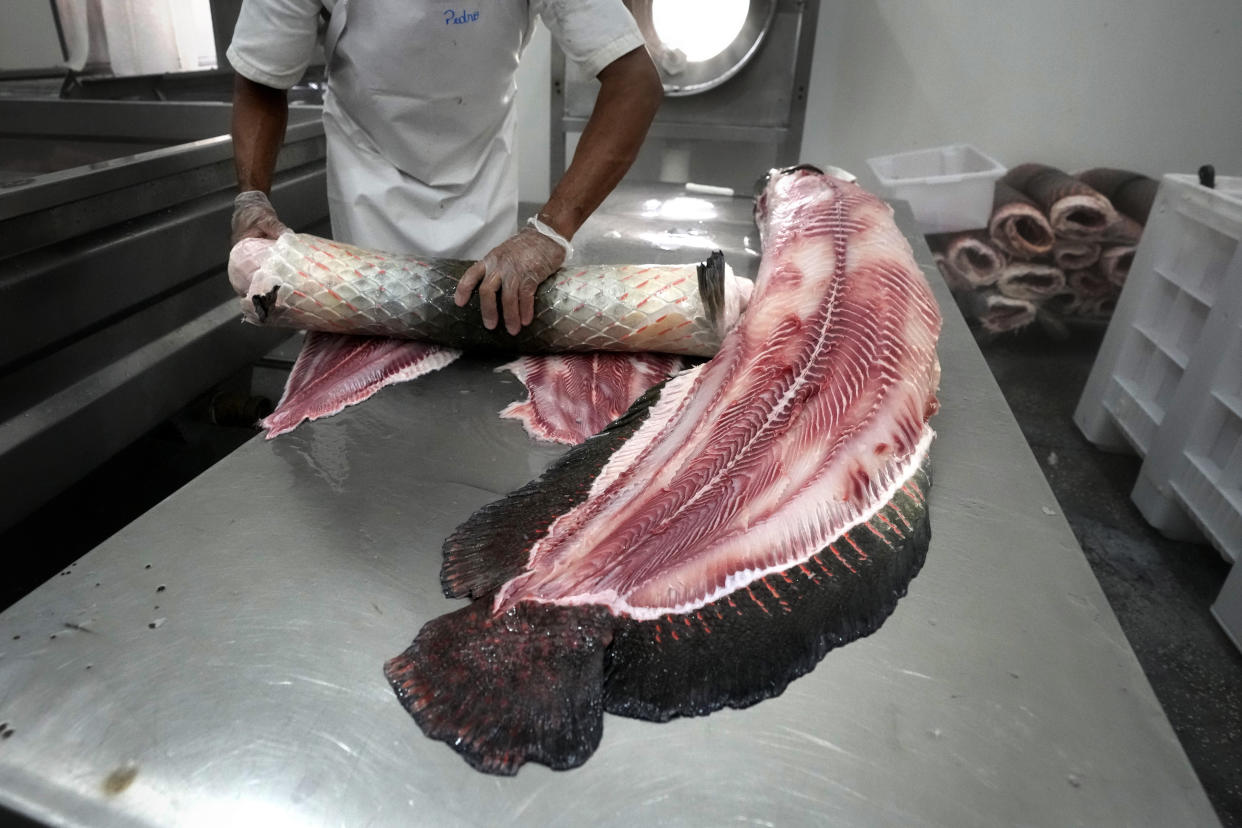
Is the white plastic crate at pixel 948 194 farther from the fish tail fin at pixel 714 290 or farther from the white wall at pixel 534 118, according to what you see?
the fish tail fin at pixel 714 290

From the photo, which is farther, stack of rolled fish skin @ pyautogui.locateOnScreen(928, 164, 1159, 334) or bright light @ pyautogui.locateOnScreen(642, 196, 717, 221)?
stack of rolled fish skin @ pyautogui.locateOnScreen(928, 164, 1159, 334)

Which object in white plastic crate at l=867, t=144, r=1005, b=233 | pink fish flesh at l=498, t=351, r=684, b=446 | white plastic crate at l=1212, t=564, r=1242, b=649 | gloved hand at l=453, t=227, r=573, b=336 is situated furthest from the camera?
white plastic crate at l=867, t=144, r=1005, b=233

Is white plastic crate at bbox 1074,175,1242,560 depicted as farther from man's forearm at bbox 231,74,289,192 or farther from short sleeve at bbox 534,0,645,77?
man's forearm at bbox 231,74,289,192

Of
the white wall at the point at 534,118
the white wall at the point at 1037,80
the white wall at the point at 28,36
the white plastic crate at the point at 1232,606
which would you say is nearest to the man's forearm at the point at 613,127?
the white plastic crate at the point at 1232,606

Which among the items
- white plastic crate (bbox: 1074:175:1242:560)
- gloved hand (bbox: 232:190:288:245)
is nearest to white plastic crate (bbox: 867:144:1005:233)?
white plastic crate (bbox: 1074:175:1242:560)

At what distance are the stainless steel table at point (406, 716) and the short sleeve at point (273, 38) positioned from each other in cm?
128

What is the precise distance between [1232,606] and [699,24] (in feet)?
11.0

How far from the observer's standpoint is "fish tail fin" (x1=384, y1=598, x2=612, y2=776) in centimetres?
80

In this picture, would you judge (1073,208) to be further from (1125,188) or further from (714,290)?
(714,290)

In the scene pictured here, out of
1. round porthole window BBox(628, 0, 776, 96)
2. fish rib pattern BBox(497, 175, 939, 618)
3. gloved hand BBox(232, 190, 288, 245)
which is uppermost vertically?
round porthole window BBox(628, 0, 776, 96)

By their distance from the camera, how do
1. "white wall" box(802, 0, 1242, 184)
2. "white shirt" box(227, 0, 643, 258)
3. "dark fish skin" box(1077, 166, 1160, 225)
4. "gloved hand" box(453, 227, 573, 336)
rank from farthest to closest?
1. "white wall" box(802, 0, 1242, 184)
2. "dark fish skin" box(1077, 166, 1160, 225)
3. "white shirt" box(227, 0, 643, 258)
4. "gloved hand" box(453, 227, 573, 336)

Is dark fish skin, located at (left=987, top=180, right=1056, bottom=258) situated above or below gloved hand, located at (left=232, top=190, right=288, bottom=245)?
below

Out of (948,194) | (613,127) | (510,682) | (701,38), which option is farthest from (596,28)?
(948,194)

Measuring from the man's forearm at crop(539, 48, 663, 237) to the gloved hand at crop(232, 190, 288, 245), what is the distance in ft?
2.27
